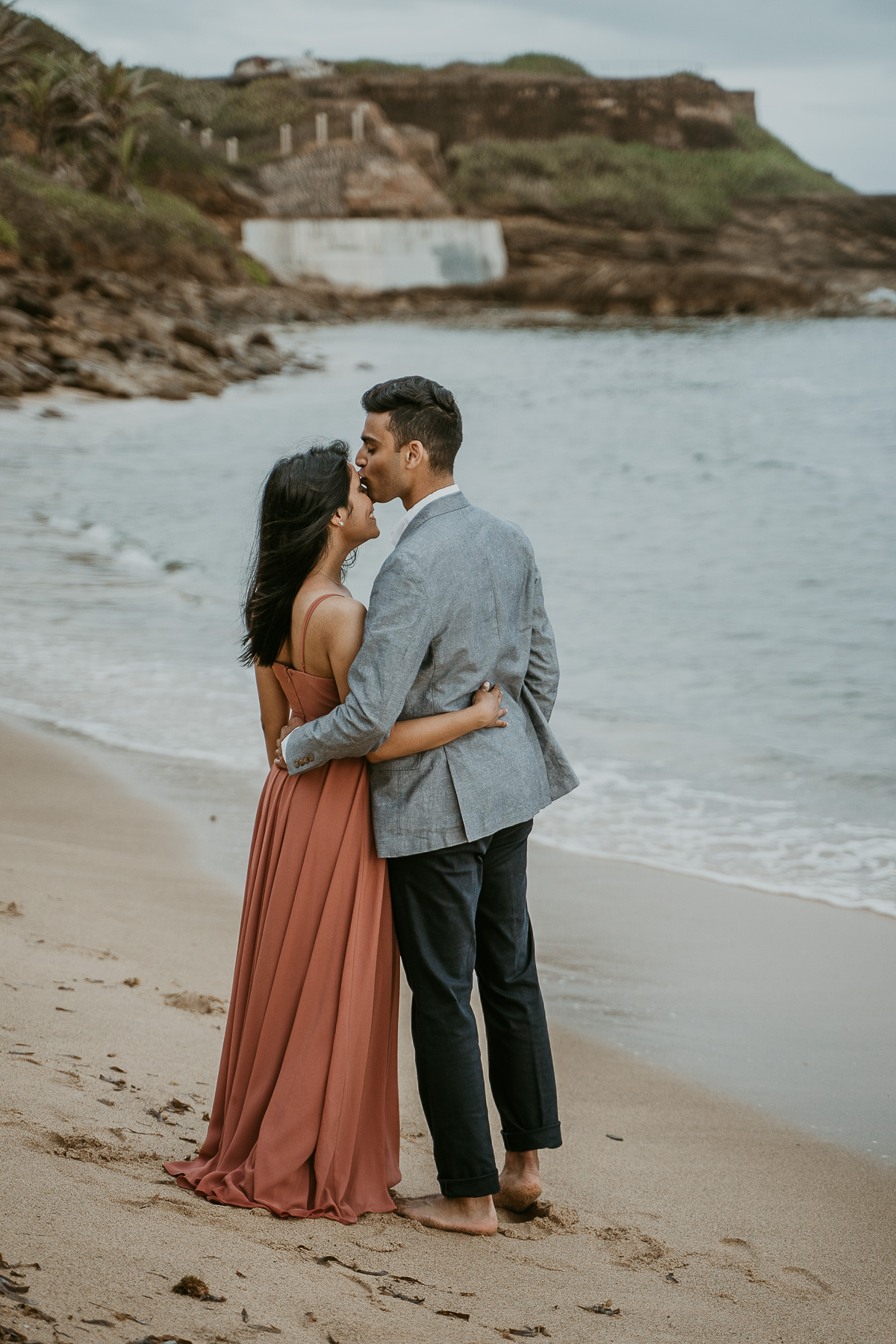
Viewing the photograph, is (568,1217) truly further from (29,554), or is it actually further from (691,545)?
(691,545)

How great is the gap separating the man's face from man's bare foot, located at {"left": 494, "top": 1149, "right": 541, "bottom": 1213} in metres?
1.45

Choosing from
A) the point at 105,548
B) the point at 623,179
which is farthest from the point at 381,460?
the point at 623,179

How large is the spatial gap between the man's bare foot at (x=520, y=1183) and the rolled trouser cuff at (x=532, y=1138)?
0.08ft

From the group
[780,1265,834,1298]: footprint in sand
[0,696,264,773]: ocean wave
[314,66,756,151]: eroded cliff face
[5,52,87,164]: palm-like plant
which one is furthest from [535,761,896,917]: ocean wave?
[314,66,756,151]: eroded cliff face

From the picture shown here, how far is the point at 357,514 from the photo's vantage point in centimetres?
242

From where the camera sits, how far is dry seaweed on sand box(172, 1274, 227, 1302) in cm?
186

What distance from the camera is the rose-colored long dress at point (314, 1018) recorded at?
2355mm

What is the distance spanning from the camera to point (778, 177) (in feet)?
239

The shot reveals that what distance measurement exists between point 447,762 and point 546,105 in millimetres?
78476

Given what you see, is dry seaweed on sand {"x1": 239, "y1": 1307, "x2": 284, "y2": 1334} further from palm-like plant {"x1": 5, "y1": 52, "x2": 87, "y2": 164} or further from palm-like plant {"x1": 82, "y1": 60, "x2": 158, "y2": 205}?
palm-like plant {"x1": 5, "y1": 52, "x2": 87, "y2": 164}

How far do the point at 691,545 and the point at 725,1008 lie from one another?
11345 millimetres

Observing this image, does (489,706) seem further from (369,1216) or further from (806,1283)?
(806,1283)

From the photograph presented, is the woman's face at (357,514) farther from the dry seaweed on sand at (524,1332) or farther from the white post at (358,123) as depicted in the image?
the white post at (358,123)

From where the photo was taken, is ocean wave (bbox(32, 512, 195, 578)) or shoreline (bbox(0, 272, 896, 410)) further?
shoreline (bbox(0, 272, 896, 410))
